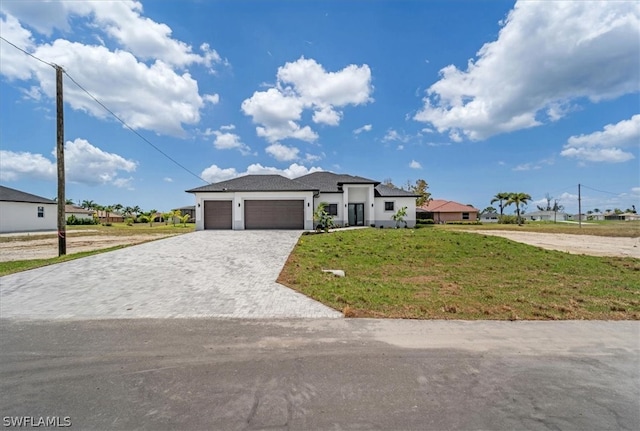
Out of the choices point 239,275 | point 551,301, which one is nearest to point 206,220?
point 239,275

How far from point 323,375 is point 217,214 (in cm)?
2140

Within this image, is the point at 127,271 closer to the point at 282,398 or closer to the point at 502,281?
the point at 282,398

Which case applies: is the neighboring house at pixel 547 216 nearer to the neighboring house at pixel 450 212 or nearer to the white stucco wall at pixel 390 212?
the neighboring house at pixel 450 212

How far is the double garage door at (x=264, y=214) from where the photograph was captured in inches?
917

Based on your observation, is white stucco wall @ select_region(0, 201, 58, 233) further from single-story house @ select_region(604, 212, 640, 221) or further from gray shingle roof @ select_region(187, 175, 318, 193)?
single-story house @ select_region(604, 212, 640, 221)

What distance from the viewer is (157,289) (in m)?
7.93

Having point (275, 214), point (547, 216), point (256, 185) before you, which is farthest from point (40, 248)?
point (547, 216)

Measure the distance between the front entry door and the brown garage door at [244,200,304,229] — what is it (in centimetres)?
647

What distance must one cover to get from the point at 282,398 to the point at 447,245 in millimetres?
13595

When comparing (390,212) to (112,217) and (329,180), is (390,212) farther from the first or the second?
(112,217)

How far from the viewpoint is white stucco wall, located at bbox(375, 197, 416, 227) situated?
28686 mm

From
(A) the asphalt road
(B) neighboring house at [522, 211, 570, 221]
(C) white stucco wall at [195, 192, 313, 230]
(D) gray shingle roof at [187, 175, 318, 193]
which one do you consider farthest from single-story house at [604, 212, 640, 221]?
(A) the asphalt road

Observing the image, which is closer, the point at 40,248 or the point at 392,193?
the point at 40,248

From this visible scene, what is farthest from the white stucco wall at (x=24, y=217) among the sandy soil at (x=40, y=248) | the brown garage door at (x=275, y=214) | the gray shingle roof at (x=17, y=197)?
the brown garage door at (x=275, y=214)
